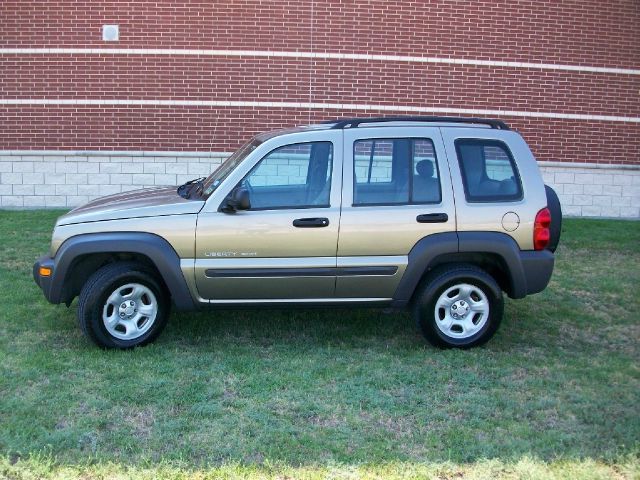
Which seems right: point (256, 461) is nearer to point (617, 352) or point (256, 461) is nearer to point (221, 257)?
point (221, 257)

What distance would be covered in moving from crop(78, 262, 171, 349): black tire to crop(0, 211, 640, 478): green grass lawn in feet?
0.41

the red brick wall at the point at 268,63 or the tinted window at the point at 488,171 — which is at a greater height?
the red brick wall at the point at 268,63

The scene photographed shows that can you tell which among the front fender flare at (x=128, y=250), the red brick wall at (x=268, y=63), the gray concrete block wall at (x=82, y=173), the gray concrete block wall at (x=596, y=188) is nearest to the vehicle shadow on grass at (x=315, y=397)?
the front fender flare at (x=128, y=250)

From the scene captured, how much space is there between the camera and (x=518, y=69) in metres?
13.5

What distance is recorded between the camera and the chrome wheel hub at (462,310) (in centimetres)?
609

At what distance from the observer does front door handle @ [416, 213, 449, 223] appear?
235 inches

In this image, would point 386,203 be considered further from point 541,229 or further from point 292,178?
point 541,229

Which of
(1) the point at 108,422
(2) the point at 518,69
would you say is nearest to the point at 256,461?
(1) the point at 108,422

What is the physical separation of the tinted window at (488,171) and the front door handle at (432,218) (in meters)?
0.29

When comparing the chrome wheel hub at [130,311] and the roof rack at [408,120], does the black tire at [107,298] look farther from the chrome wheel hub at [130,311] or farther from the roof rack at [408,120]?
the roof rack at [408,120]

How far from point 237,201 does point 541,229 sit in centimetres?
238

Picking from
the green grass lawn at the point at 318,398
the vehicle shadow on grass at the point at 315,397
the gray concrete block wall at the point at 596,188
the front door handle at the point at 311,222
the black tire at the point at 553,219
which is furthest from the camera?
the gray concrete block wall at the point at 596,188

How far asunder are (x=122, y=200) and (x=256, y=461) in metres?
2.98

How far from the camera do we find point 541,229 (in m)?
6.05
